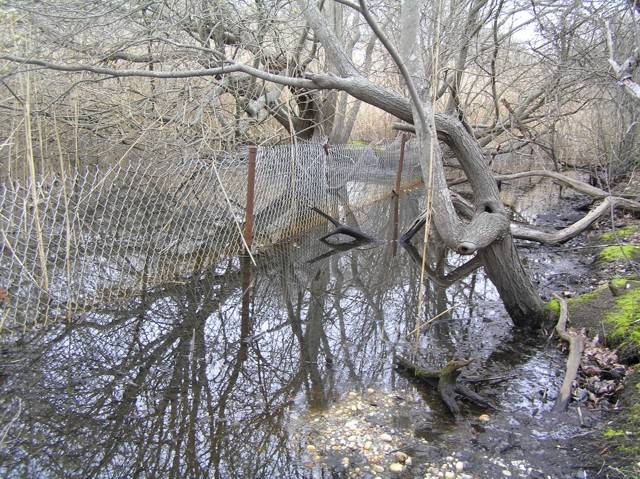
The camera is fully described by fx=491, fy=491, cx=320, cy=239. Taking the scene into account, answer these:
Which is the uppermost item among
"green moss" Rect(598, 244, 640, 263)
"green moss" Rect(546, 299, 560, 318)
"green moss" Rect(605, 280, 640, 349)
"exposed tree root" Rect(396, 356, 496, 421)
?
"green moss" Rect(598, 244, 640, 263)

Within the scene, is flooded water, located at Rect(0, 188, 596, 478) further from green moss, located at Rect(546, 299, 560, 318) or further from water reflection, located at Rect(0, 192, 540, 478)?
green moss, located at Rect(546, 299, 560, 318)

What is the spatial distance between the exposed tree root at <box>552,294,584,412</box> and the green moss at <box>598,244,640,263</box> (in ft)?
6.73

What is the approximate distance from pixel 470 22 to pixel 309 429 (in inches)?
357

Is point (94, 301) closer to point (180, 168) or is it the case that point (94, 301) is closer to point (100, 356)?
point (100, 356)

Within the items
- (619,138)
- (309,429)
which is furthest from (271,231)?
(619,138)

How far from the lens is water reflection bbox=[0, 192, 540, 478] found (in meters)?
2.81

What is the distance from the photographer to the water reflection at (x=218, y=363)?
2.81 m

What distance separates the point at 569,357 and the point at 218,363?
2.77 m

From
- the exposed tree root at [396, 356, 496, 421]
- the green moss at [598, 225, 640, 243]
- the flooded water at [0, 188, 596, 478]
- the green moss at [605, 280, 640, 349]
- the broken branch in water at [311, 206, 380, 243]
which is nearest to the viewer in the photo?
the flooded water at [0, 188, 596, 478]

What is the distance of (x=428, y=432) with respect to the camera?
3.11 meters

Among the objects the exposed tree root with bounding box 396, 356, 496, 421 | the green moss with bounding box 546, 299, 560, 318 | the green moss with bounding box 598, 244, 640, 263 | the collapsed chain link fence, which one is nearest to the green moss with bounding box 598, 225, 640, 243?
the green moss with bounding box 598, 244, 640, 263

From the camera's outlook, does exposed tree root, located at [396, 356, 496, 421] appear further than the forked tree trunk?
No

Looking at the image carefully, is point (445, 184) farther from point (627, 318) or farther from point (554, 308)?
point (627, 318)

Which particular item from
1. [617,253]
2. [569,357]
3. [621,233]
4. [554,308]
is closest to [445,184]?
[554,308]
